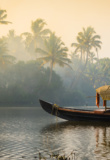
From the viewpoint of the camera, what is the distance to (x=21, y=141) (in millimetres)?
15016

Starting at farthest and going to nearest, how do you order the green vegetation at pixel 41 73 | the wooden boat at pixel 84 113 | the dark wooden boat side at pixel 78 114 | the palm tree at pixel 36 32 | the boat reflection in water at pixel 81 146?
1. the palm tree at pixel 36 32
2. the green vegetation at pixel 41 73
3. the dark wooden boat side at pixel 78 114
4. the wooden boat at pixel 84 113
5. the boat reflection in water at pixel 81 146

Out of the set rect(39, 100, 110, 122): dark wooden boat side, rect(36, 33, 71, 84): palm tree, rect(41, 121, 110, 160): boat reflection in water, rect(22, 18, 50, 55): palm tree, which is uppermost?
rect(22, 18, 50, 55): palm tree

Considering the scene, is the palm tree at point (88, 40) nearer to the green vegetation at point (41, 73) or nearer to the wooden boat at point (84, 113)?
the green vegetation at point (41, 73)

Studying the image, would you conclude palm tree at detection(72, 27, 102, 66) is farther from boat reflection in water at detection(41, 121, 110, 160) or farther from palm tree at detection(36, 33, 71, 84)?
boat reflection in water at detection(41, 121, 110, 160)

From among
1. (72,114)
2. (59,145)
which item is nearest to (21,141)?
(59,145)

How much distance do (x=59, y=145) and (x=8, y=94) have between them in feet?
134

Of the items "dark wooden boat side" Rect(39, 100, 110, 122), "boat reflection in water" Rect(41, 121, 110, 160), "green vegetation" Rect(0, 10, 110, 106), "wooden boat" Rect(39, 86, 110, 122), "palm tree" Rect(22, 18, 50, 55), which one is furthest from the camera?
"palm tree" Rect(22, 18, 50, 55)

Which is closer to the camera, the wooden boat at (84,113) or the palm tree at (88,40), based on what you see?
the wooden boat at (84,113)

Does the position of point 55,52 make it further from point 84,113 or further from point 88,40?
point 84,113

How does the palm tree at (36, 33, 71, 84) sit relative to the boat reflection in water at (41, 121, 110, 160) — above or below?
above

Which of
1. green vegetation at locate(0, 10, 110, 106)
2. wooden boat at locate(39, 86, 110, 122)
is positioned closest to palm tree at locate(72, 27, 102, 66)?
green vegetation at locate(0, 10, 110, 106)

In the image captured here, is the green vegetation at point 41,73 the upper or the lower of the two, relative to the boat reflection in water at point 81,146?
upper

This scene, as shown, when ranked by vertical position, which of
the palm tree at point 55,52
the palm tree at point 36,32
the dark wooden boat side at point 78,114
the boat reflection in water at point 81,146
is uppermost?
the palm tree at point 36,32

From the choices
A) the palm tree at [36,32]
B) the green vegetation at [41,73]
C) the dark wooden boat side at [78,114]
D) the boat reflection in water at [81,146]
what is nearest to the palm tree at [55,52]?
the green vegetation at [41,73]
